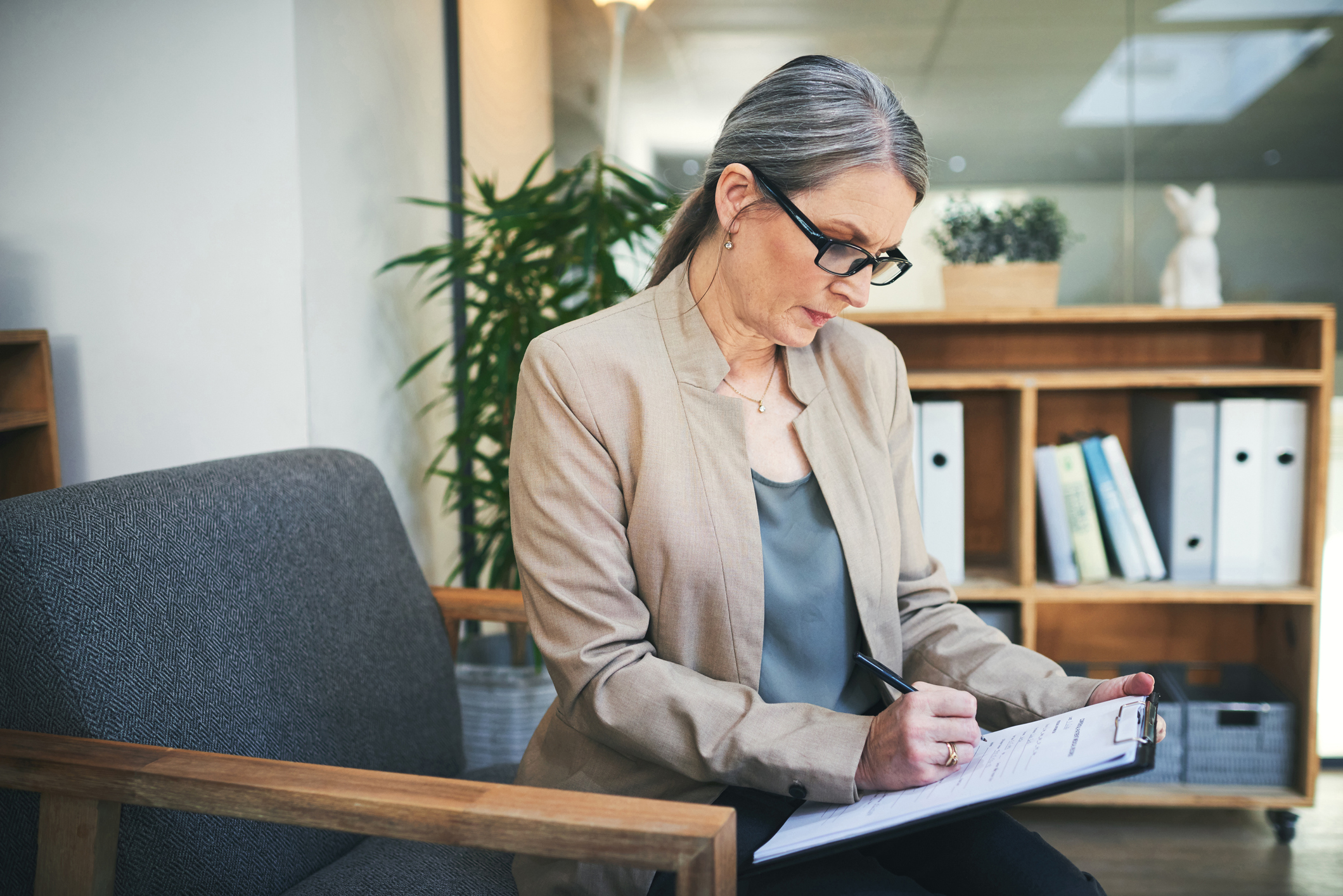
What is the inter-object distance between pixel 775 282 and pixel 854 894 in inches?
25.5

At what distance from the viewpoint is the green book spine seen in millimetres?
2070

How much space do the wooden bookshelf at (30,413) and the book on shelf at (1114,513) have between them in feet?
6.67

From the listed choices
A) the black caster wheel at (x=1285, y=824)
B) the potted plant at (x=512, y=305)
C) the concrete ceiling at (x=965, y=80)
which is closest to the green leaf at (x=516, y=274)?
the potted plant at (x=512, y=305)

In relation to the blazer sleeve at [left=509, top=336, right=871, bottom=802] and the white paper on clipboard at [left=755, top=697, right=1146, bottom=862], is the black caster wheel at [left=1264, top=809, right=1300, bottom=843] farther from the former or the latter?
the blazer sleeve at [left=509, top=336, right=871, bottom=802]

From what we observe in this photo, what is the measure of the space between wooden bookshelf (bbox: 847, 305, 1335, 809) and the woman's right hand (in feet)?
4.04

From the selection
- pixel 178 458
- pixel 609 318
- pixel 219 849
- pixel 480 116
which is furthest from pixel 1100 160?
pixel 219 849

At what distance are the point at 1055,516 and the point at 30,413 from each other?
2.02m

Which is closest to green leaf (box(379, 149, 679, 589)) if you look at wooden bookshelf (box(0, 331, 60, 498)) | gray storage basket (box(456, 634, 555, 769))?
gray storage basket (box(456, 634, 555, 769))

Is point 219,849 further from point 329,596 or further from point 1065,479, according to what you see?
point 1065,479

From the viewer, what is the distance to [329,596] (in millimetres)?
1257

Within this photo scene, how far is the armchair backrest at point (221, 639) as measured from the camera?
962 mm

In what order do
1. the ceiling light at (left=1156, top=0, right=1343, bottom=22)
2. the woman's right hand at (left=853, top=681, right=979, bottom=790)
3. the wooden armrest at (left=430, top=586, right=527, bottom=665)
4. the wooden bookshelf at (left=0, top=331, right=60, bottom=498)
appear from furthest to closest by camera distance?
the ceiling light at (left=1156, top=0, right=1343, bottom=22)
the wooden bookshelf at (left=0, top=331, right=60, bottom=498)
the wooden armrest at (left=430, top=586, right=527, bottom=665)
the woman's right hand at (left=853, top=681, right=979, bottom=790)

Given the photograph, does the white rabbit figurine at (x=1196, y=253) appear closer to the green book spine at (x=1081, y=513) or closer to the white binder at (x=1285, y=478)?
the white binder at (x=1285, y=478)

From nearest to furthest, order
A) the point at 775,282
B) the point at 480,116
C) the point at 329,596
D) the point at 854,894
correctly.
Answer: the point at 854,894 < the point at 775,282 < the point at 329,596 < the point at 480,116
